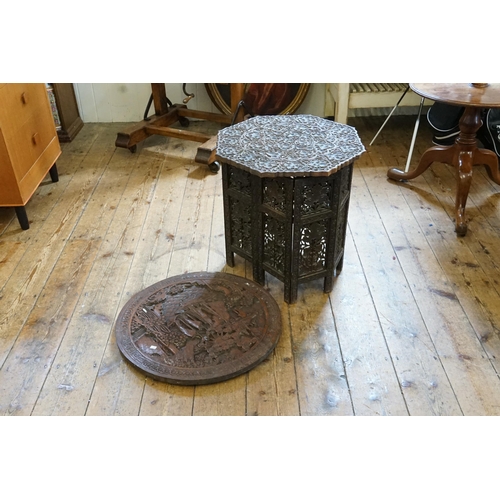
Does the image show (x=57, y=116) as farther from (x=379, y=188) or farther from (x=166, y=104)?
(x=379, y=188)

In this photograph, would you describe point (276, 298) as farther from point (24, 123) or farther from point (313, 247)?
point (24, 123)

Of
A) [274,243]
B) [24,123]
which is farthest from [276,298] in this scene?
[24,123]

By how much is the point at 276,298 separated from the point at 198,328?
0.34 meters

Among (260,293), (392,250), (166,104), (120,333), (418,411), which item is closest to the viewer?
(418,411)

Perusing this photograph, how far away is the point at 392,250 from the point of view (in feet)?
7.36

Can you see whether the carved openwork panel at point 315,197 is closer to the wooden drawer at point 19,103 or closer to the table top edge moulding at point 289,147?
the table top edge moulding at point 289,147

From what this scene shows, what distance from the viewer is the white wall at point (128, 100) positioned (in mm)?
3607

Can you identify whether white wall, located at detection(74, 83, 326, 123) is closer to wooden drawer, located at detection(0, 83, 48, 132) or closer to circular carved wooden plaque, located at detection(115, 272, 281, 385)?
wooden drawer, located at detection(0, 83, 48, 132)

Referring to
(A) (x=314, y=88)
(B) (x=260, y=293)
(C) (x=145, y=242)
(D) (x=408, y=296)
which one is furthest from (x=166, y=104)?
(D) (x=408, y=296)

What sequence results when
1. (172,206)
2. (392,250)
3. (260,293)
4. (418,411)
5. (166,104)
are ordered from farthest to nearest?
(166,104) < (172,206) < (392,250) < (260,293) < (418,411)

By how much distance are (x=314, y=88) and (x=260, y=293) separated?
215 centimetres

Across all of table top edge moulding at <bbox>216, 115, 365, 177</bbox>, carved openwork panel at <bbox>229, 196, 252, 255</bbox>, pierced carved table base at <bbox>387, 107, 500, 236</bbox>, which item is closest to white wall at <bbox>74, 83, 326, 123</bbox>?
pierced carved table base at <bbox>387, 107, 500, 236</bbox>

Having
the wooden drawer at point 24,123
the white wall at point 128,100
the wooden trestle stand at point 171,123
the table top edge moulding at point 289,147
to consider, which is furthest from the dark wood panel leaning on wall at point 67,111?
the table top edge moulding at point 289,147

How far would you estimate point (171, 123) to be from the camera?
11.6ft
